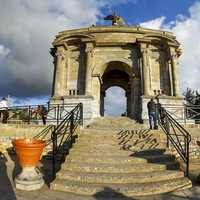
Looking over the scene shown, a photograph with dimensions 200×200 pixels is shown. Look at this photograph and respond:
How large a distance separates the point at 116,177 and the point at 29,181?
2076 mm

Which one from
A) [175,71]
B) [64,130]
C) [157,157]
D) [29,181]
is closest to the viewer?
[29,181]

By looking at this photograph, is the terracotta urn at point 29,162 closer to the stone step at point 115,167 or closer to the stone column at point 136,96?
the stone step at point 115,167

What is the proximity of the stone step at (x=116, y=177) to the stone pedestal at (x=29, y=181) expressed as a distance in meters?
0.58

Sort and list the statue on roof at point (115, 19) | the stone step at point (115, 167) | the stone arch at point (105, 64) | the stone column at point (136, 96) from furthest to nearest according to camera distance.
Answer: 1. the statue on roof at point (115, 19)
2. the stone arch at point (105, 64)
3. the stone column at point (136, 96)
4. the stone step at point (115, 167)

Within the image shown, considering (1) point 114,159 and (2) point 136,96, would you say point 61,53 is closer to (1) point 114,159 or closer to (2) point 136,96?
(2) point 136,96

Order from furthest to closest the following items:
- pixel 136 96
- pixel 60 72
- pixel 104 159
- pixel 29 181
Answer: pixel 60 72 < pixel 136 96 < pixel 104 159 < pixel 29 181

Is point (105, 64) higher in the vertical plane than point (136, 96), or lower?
higher

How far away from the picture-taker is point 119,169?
7320mm

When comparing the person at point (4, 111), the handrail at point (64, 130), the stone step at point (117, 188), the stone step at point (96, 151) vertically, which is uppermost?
the person at point (4, 111)

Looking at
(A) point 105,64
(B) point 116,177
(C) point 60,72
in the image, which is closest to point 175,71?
(A) point 105,64

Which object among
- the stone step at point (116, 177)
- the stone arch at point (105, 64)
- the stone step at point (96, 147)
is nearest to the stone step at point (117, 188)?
the stone step at point (116, 177)

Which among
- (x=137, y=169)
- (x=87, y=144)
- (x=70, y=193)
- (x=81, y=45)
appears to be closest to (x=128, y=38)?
(x=81, y=45)

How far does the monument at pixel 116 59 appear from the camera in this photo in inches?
733

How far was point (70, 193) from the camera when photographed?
6.33 m
